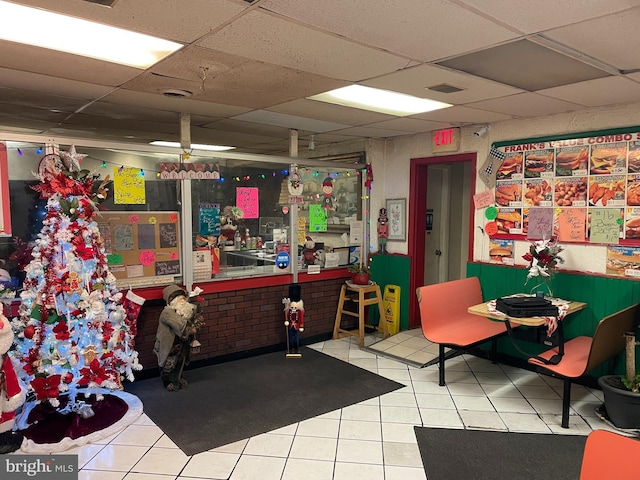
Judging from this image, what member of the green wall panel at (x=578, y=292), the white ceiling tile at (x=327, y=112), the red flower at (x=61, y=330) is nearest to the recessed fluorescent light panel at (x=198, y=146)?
the white ceiling tile at (x=327, y=112)

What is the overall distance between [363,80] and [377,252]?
10.7ft

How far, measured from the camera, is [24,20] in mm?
2199

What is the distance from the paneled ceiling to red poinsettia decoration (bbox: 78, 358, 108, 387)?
211 cm

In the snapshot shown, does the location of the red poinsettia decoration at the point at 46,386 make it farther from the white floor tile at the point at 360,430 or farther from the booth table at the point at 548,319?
the booth table at the point at 548,319

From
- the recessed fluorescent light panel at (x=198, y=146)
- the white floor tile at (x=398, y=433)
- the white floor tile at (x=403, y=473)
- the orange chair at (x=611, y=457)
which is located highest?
the recessed fluorescent light panel at (x=198, y=146)

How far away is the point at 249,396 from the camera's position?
3904 mm

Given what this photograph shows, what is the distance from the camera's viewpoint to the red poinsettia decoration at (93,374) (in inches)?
128

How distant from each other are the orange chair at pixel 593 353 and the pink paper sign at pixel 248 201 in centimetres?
310

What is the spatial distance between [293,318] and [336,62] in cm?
299

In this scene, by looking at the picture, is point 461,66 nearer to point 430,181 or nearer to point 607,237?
point 607,237

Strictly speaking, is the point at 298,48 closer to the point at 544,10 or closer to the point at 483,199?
the point at 544,10

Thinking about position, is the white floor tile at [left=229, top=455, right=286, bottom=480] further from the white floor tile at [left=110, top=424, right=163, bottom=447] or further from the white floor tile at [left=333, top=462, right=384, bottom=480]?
the white floor tile at [left=110, top=424, right=163, bottom=447]

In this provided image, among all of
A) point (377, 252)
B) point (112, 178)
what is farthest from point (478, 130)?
point (112, 178)

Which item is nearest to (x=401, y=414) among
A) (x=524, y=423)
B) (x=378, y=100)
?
(x=524, y=423)
